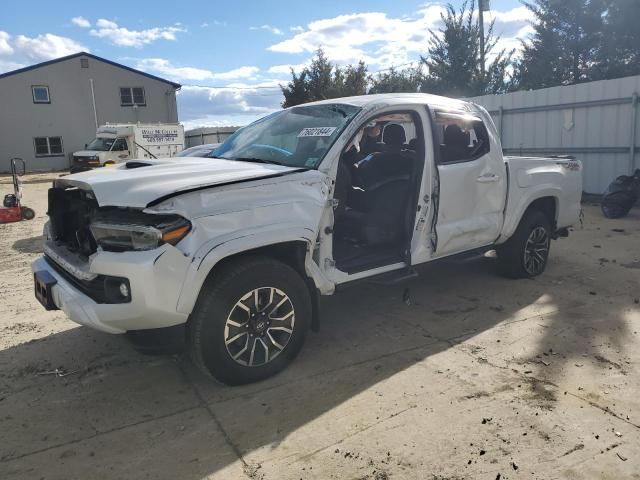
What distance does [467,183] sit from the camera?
464 cm

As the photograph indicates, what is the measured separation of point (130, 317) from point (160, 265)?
367 millimetres

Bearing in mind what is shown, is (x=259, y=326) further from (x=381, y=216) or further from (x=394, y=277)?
(x=381, y=216)

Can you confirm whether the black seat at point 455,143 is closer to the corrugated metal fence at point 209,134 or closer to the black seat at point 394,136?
the black seat at point 394,136

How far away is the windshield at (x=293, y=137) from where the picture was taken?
3.89 m

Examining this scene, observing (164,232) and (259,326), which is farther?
(259,326)

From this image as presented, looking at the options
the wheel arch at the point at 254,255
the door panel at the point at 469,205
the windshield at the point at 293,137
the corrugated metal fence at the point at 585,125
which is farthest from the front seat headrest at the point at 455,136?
the corrugated metal fence at the point at 585,125

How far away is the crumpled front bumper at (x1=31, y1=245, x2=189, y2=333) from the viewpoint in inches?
114

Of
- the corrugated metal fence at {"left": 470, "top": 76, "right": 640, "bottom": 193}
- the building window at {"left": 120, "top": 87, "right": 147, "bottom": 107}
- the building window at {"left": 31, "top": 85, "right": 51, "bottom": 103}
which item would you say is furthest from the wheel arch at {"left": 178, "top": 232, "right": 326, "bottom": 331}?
the building window at {"left": 120, "top": 87, "right": 147, "bottom": 107}

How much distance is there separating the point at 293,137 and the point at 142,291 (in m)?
1.88

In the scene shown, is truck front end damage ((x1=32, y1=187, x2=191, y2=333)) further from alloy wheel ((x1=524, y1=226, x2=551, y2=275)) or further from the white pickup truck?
alloy wheel ((x1=524, y1=226, x2=551, y2=275))

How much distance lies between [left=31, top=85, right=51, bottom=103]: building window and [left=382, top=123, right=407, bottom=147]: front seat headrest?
32.5 meters

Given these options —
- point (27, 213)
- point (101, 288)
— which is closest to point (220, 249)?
point (101, 288)

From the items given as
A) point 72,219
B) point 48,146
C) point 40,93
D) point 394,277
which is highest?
point 40,93

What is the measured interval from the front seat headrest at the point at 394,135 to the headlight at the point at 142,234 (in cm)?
292
